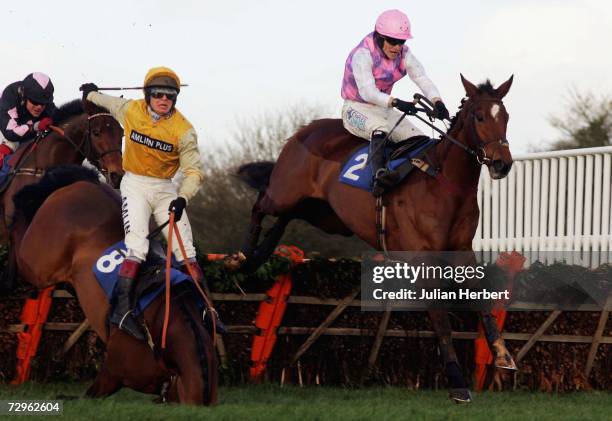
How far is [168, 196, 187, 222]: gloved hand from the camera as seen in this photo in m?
7.25

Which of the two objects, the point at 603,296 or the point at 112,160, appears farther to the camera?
the point at 112,160

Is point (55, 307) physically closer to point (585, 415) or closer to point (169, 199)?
point (169, 199)

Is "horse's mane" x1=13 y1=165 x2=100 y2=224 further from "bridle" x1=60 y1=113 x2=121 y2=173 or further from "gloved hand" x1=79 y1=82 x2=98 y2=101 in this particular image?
"bridle" x1=60 y1=113 x2=121 y2=173

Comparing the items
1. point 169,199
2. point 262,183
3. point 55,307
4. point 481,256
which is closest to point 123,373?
point 169,199

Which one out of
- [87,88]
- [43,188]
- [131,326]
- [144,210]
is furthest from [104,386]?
[87,88]

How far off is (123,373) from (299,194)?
3325 mm

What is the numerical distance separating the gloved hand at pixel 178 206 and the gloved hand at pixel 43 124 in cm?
359

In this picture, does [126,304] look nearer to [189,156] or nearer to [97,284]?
[97,284]

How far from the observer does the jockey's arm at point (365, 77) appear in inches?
361

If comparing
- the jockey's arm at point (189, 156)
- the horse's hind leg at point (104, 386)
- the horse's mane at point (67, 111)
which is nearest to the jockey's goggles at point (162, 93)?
the jockey's arm at point (189, 156)

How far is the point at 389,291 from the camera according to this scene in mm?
9234

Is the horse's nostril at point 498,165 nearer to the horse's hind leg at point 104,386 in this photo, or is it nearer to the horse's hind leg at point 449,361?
the horse's hind leg at point 449,361

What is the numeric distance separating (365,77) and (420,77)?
45 cm

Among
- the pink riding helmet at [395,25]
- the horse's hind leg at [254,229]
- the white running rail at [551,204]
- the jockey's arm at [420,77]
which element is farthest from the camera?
the white running rail at [551,204]
